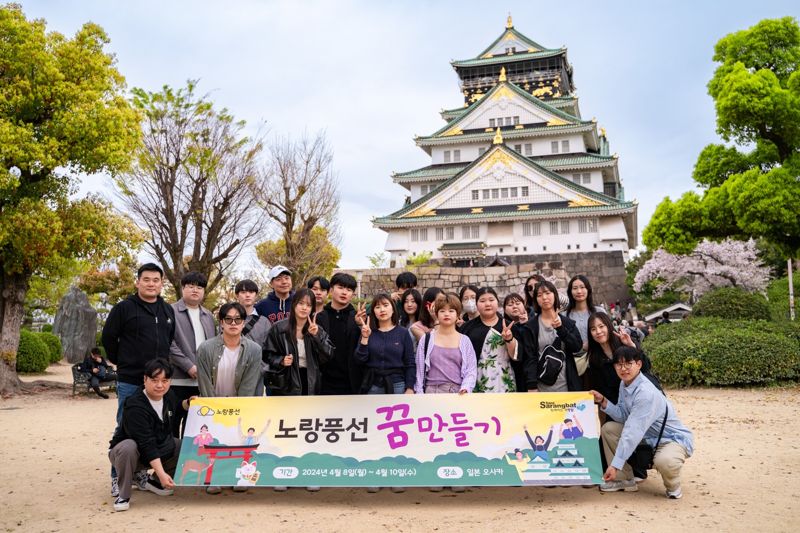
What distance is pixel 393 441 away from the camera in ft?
15.5

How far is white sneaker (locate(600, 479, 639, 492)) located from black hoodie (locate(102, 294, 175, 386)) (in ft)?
12.8

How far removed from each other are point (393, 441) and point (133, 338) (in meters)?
2.42

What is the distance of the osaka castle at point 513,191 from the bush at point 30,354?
18.0m

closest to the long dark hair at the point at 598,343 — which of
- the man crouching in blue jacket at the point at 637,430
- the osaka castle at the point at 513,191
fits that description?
the man crouching in blue jacket at the point at 637,430

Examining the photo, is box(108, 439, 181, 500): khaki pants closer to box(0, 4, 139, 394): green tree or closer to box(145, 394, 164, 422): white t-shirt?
box(145, 394, 164, 422): white t-shirt

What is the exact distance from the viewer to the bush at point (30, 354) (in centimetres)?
1664

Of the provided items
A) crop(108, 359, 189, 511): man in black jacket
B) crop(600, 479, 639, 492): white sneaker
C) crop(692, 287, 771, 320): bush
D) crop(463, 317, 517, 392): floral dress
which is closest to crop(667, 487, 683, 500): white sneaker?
crop(600, 479, 639, 492): white sneaker

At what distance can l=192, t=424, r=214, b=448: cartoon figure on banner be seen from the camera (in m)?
4.79

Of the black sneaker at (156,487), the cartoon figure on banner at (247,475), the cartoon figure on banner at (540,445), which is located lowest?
the black sneaker at (156,487)

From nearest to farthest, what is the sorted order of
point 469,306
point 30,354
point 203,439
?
1. point 203,439
2. point 469,306
3. point 30,354

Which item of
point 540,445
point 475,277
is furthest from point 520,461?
point 475,277

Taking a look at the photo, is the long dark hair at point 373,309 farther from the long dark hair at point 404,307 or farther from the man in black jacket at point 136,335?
the man in black jacket at point 136,335

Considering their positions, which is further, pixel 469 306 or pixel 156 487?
pixel 469 306

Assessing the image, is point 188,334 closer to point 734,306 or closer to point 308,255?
point 734,306
